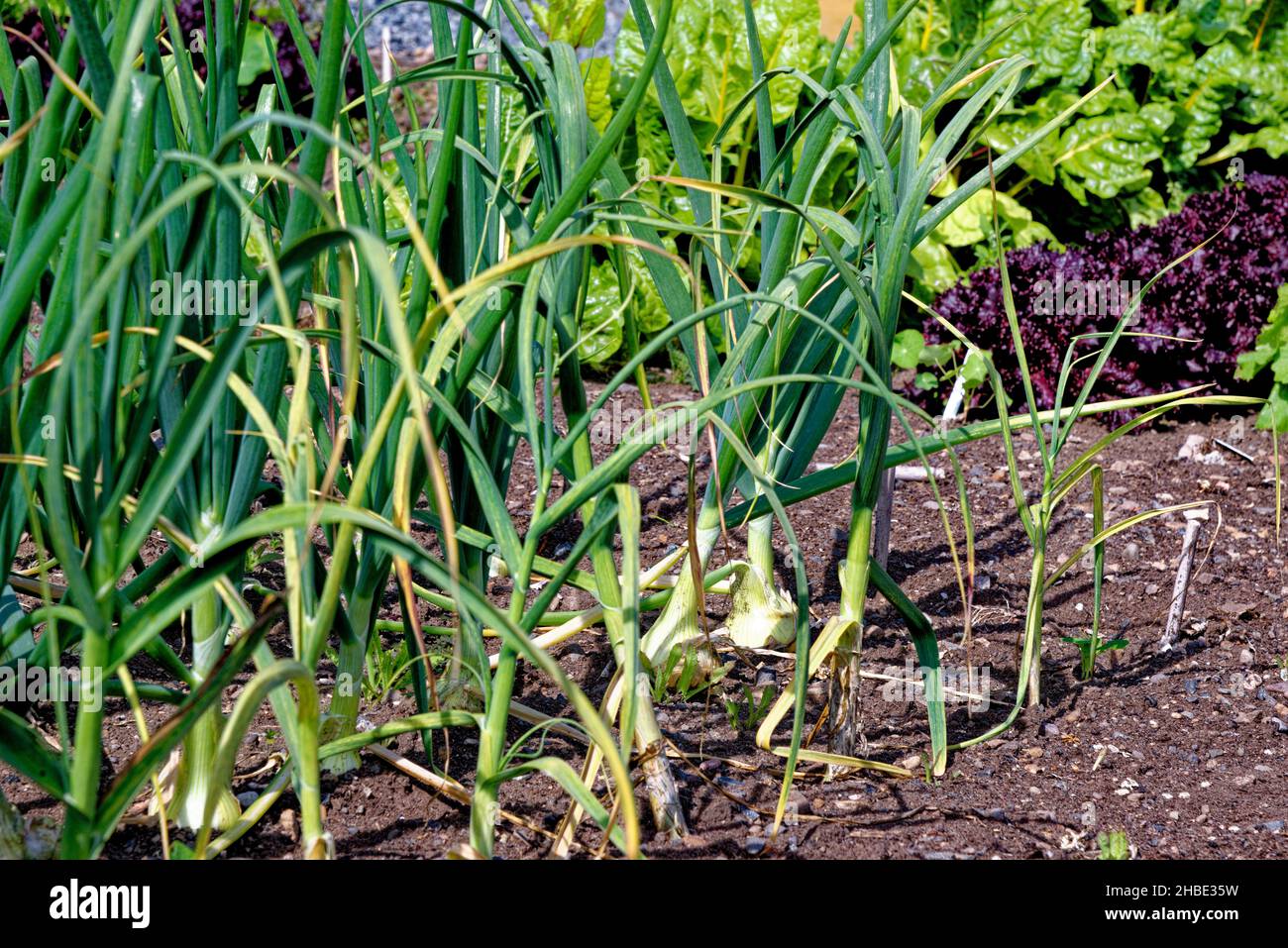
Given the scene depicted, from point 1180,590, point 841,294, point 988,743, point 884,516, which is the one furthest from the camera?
point 1180,590

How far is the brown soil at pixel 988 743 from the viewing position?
145cm

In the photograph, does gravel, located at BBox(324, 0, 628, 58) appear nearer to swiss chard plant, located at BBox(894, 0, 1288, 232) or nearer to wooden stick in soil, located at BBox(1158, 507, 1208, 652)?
swiss chard plant, located at BBox(894, 0, 1288, 232)

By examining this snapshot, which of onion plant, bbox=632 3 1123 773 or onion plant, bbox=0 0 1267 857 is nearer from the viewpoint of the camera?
onion plant, bbox=0 0 1267 857

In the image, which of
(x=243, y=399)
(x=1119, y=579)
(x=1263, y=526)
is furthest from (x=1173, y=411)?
(x=243, y=399)

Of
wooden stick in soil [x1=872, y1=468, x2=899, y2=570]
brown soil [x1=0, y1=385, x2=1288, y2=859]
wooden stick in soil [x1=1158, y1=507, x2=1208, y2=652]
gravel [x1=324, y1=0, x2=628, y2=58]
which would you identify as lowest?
brown soil [x1=0, y1=385, x2=1288, y2=859]

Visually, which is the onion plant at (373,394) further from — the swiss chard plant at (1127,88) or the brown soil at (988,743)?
the swiss chard plant at (1127,88)

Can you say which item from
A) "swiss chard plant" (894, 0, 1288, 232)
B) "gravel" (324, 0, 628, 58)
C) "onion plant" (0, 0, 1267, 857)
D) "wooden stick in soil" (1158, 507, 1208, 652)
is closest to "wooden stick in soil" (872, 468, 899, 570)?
"onion plant" (0, 0, 1267, 857)

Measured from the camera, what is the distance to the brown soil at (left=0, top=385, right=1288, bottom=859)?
4.74ft

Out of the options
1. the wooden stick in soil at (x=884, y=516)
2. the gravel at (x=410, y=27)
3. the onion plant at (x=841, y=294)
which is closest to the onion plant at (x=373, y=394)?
the onion plant at (x=841, y=294)

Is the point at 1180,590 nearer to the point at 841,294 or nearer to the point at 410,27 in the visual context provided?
the point at 841,294

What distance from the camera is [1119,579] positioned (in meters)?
2.30

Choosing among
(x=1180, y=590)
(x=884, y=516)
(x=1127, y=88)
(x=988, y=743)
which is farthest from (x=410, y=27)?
(x=988, y=743)

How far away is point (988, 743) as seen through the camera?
1.70m

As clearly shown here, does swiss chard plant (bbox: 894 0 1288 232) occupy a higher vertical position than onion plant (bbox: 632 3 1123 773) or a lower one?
higher
